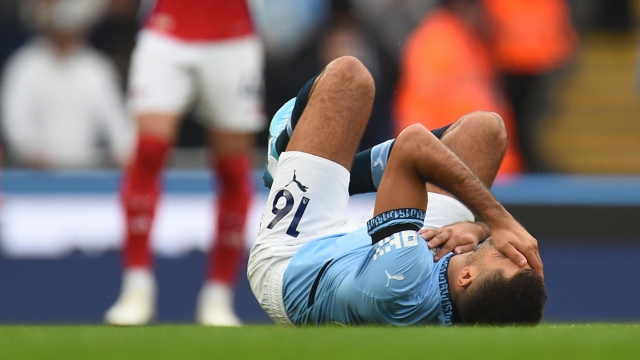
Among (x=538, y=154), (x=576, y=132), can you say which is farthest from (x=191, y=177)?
(x=576, y=132)

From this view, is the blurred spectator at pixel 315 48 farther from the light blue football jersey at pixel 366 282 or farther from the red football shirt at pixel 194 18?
the light blue football jersey at pixel 366 282

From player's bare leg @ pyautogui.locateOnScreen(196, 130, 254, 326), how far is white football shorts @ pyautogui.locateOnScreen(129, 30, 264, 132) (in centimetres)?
10

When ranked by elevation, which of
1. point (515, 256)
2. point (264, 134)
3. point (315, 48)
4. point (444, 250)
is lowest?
point (264, 134)

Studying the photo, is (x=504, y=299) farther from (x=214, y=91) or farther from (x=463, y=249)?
(x=214, y=91)

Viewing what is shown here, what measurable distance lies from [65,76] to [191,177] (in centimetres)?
134

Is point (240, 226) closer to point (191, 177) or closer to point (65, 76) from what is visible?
point (191, 177)

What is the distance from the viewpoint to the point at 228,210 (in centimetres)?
611

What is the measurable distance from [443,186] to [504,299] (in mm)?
438

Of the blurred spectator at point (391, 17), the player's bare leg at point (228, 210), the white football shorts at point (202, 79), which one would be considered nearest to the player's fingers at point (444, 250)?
the player's bare leg at point (228, 210)

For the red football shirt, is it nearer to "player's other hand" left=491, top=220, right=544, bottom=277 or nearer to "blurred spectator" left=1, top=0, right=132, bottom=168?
"blurred spectator" left=1, top=0, right=132, bottom=168

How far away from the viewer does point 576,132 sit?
1023cm

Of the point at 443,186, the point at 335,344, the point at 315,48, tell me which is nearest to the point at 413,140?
the point at 443,186

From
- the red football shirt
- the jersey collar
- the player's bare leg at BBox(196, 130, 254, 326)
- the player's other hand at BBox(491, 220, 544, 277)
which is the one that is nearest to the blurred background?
the red football shirt

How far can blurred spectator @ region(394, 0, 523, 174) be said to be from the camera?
28.5 ft
